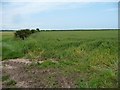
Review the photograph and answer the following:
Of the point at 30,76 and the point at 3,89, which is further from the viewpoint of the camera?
the point at 30,76

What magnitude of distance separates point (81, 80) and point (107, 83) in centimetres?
78

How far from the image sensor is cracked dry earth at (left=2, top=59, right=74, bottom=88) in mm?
8077

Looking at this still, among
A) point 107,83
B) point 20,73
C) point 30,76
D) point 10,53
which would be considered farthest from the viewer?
point 10,53

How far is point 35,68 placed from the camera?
10203 millimetres

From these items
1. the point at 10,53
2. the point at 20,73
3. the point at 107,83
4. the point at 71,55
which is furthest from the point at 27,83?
the point at 10,53

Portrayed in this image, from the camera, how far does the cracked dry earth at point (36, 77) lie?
8077 mm

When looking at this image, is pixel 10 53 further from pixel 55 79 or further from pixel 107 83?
pixel 107 83

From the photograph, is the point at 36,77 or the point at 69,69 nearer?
the point at 36,77

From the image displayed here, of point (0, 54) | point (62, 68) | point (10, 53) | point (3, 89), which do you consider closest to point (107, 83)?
point (62, 68)

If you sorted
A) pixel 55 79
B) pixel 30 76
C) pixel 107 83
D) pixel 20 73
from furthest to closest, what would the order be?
pixel 20 73 < pixel 30 76 < pixel 55 79 < pixel 107 83

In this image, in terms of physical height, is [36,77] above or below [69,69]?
below

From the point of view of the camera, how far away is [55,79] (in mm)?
8391

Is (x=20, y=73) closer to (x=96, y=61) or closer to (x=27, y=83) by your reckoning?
(x=27, y=83)

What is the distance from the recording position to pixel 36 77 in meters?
8.95
